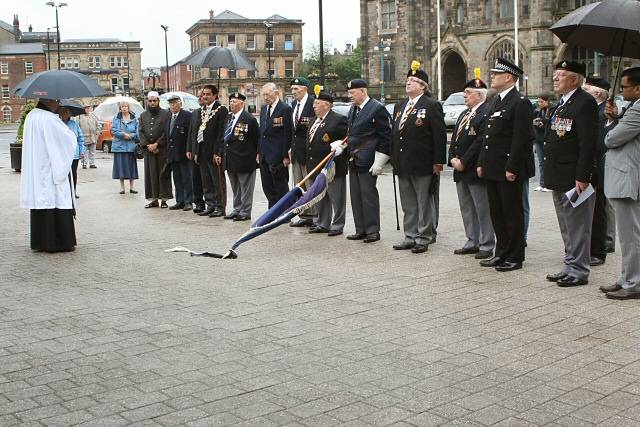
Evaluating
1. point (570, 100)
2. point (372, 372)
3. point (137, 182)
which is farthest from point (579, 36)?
point (137, 182)

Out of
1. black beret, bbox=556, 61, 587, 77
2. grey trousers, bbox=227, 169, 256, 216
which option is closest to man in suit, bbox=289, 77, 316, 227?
grey trousers, bbox=227, 169, 256, 216

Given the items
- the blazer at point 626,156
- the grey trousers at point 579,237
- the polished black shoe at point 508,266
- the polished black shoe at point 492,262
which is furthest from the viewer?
the polished black shoe at point 492,262

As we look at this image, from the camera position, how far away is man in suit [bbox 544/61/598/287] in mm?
8906

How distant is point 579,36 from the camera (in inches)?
380

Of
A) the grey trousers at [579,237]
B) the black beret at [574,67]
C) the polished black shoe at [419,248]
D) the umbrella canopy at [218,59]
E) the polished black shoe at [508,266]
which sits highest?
the umbrella canopy at [218,59]

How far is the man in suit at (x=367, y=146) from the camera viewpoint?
12.4m

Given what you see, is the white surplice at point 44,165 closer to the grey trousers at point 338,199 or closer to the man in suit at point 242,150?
the man in suit at point 242,150

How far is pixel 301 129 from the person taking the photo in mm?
14148

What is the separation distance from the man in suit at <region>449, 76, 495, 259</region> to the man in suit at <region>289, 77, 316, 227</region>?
3.24 m

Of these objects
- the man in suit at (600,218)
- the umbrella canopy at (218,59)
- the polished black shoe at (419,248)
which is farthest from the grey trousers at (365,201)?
the umbrella canopy at (218,59)

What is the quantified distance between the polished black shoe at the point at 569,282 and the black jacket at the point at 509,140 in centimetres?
135

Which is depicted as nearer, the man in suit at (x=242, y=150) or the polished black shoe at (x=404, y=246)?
the polished black shoe at (x=404, y=246)

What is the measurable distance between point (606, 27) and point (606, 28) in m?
0.45

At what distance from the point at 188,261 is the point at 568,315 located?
5.04 m
